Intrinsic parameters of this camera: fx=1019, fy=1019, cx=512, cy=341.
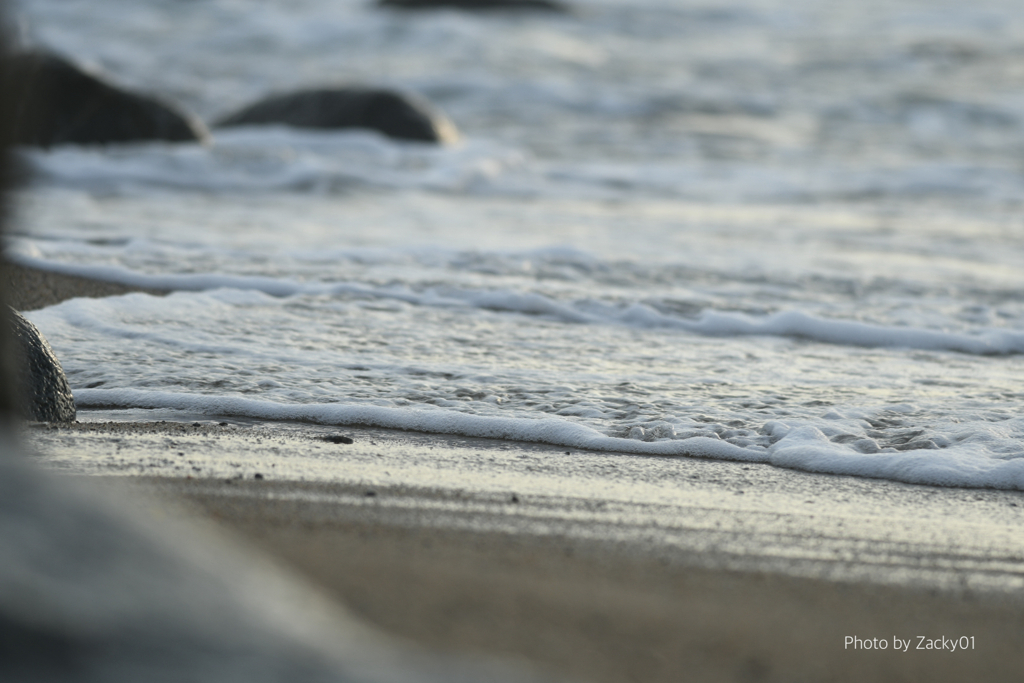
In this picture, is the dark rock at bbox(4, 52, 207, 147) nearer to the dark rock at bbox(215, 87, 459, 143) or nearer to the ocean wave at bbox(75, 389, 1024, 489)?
the dark rock at bbox(215, 87, 459, 143)

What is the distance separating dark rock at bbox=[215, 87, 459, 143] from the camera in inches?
389

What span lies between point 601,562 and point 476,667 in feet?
3.02

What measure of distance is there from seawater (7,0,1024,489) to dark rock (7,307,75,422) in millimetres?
230

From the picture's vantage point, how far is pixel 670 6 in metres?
23.4

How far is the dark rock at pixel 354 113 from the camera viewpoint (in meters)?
9.88

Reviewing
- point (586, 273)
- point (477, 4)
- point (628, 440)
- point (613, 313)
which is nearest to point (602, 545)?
point (628, 440)

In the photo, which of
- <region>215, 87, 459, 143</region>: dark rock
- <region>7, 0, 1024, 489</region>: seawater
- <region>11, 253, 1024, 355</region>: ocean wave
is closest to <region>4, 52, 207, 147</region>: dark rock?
<region>7, 0, 1024, 489</region>: seawater

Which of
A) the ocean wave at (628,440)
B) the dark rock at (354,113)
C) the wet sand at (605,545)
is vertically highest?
the dark rock at (354,113)

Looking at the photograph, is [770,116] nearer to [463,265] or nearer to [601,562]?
[463,265]

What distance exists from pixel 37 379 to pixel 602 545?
4.83ft

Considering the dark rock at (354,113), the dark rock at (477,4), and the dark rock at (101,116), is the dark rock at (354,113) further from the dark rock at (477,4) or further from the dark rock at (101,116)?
the dark rock at (477,4)

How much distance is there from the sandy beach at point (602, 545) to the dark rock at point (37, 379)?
0.07 meters

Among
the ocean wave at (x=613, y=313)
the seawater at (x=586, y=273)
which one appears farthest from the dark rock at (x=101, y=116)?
the ocean wave at (x=613, y=313)

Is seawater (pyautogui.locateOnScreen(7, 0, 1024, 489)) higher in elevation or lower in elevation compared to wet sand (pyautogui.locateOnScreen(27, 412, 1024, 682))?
higher
